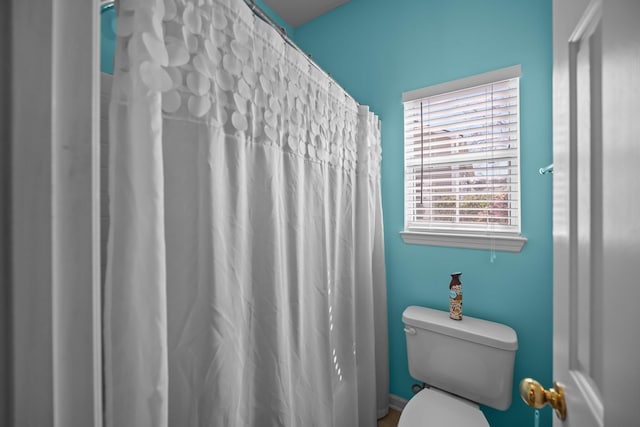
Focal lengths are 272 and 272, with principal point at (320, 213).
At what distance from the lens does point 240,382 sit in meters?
0.75

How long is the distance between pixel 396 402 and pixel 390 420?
104mm

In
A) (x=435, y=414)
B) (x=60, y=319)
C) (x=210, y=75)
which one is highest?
(x=210, y=75)

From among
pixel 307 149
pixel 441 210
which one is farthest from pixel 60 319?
pixel 441 210

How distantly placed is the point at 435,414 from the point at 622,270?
1196 mm

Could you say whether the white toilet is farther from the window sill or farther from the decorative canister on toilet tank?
the window sill

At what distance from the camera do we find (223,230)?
0.74 metres

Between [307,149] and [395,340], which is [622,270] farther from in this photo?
[395,340]

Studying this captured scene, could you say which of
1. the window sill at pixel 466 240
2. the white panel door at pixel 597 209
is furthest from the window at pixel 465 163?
the white panel door at pixel 597 209

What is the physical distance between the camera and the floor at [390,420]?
1.63 m

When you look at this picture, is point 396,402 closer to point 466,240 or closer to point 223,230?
point 466,240

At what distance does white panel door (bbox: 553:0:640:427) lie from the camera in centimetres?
33

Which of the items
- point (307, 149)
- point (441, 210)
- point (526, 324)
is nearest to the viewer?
point (307, 149)

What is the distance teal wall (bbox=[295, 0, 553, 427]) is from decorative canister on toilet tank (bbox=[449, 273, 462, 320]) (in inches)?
3.6

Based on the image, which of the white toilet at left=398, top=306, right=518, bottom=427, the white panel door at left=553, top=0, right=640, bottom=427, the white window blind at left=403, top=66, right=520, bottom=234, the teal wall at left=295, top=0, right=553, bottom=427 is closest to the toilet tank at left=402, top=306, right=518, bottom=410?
the white toilet at left=398, top=306, right=518, bottom=427
